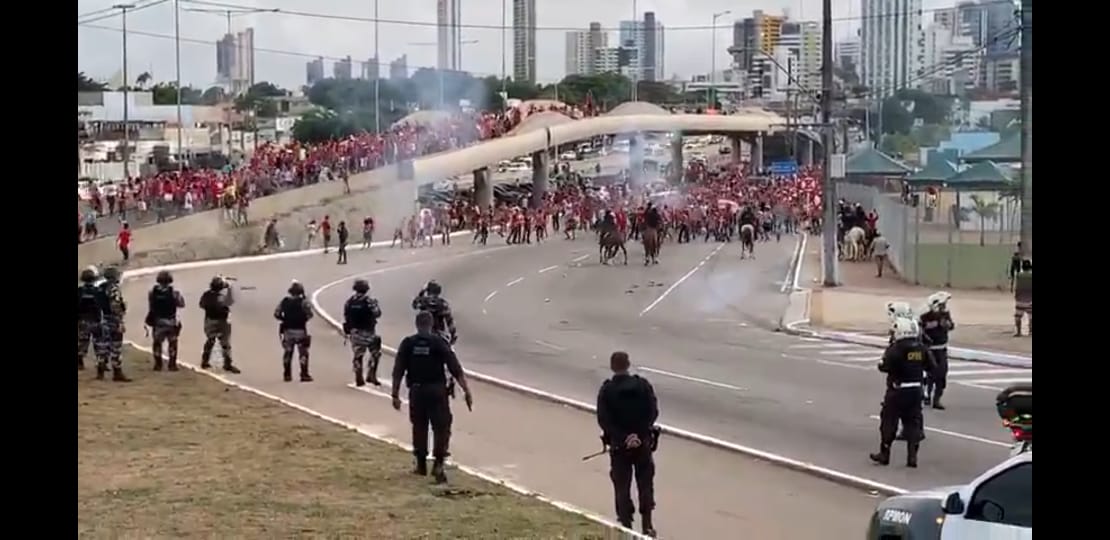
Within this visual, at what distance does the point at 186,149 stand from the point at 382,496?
3.37 meters

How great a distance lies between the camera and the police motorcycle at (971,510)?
15.9 feet

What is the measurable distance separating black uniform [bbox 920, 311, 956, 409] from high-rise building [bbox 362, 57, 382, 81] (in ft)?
11.9

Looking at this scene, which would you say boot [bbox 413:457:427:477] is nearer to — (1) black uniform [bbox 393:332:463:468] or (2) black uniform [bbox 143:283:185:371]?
(1) black uniform [bbox 393:332:463:468]

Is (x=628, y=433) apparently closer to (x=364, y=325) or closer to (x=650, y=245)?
(x=650, y=245)

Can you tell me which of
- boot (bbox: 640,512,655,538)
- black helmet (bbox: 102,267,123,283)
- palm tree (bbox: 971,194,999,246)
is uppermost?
palm tree (bbox: 971,194,999,246)

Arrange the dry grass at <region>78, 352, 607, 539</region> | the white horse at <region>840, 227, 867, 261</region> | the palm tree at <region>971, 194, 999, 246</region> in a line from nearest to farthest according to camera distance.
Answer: the dry grass at <region>78, 352, 607, 539</region>, the palm tree at <region>971, 194, 999, 246</region>, the white horse at <region>840, 227, 867, 261</region>

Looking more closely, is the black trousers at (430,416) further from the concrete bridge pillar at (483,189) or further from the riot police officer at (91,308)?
the riot police officer at (91,308)


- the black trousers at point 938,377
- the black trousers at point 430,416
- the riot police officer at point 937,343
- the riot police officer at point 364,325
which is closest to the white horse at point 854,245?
the riot police officer at point 937,343

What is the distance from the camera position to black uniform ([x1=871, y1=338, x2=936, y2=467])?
767 centimetres

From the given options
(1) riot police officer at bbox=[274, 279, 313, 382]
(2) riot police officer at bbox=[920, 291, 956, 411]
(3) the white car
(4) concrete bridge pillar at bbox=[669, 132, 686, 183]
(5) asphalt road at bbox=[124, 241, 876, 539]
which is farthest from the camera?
(1) riot police officer at bbox=[274, 279, 313, 382]

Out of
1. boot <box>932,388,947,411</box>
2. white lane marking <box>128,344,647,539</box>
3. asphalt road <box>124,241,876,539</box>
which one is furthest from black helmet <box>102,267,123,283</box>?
boot <box>932,388,947,411</box>

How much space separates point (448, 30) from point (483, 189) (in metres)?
0.99

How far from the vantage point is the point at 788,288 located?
9859 mm

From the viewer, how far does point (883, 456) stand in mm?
7676
